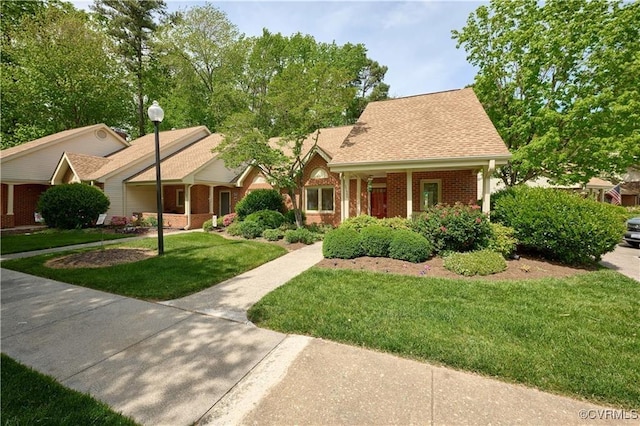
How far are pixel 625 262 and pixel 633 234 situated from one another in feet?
15.4

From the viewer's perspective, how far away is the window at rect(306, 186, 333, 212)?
50.3 ft

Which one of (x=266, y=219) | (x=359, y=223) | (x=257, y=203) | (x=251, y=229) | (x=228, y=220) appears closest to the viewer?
(x=359, y=223)

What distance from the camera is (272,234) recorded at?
12.3 meters

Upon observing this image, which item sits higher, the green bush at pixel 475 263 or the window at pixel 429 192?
the window at pixel 429 192

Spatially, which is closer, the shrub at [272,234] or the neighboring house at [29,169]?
A: the shrub at [272,234]

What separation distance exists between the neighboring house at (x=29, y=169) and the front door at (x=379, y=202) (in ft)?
68.1

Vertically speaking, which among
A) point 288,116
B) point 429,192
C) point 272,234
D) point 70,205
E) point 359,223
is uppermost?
point 288,116

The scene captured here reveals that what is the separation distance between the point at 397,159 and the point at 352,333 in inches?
293

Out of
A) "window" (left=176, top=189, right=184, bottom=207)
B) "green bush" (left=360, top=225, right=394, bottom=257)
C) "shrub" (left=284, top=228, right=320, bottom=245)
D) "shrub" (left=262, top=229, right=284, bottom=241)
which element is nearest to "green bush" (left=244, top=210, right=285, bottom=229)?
"shrub" (left=262, top=229, right=284, bottom=241)

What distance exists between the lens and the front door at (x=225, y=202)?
18906mm

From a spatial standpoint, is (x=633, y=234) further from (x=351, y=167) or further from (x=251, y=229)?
(x=251, y=229)

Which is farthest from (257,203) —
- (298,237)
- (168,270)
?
(168,270)

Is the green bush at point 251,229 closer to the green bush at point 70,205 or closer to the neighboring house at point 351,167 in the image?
the neighboring house at point 351,167

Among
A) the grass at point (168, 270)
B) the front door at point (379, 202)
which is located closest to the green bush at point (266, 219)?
the grass at point (168, 270)
